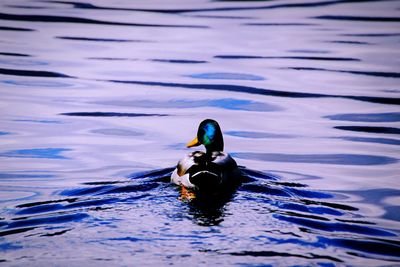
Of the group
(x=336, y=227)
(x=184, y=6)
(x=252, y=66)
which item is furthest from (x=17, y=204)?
(x=184, y=6)

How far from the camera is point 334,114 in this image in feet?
46.1

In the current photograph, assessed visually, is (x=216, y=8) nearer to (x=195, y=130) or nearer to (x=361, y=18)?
(x=361, y=18)

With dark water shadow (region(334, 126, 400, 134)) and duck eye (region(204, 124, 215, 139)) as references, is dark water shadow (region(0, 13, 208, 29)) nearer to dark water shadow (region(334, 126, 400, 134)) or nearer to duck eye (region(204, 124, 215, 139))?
dark water shadow (region(334, 126, 400, 134))

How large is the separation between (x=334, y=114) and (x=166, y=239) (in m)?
7.31

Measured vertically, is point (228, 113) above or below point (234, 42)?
below

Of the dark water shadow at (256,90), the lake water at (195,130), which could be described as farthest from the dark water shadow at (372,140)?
the dark water shadow at (256,90)

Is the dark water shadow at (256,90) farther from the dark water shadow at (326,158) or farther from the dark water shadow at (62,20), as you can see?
the dark water shadow at (62,20)

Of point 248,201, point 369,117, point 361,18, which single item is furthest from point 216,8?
point 248,201

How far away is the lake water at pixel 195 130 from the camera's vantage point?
742 centimetres

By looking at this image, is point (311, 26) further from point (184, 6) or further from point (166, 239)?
point (166, 239)

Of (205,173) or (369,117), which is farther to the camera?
(369,117)

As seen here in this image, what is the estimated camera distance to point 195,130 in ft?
42.8

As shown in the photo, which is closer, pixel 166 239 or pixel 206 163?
pixel 166 239

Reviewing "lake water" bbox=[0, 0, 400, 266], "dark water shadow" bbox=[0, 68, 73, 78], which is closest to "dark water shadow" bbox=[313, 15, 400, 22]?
"lake water" bbox=[0, 0, 400, 266]
